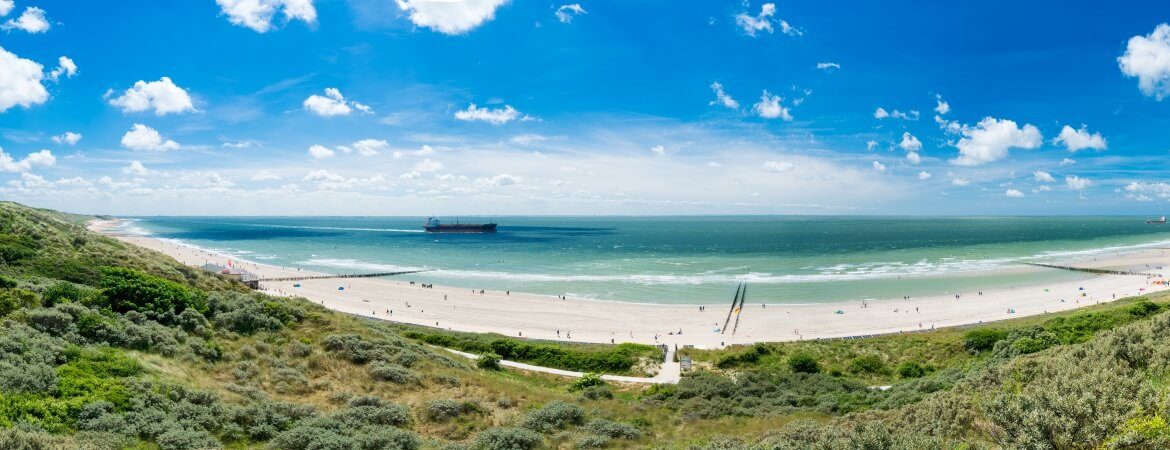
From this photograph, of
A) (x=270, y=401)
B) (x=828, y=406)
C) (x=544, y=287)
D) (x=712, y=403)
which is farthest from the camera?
(x=544, y=287)

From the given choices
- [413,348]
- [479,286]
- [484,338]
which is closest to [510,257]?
[479,286]

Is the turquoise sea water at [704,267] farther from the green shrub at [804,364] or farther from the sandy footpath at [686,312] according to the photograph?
the green shrub at [804,364]

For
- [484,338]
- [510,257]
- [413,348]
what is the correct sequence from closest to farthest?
[413,348] → [484,338] → [510,257]

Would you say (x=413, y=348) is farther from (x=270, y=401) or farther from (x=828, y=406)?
(x=828, y=406)

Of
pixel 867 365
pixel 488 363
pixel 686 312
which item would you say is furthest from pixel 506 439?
pixel 686 312

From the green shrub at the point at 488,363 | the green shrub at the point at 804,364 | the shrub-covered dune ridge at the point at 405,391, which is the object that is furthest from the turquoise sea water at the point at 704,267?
the shrub-covered dune ridge at the point at 405,391
